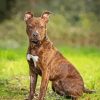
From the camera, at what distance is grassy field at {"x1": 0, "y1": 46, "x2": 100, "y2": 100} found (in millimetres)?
10430

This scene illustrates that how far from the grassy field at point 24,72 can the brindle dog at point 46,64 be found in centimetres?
35

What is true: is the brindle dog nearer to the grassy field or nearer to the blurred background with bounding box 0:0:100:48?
the grassy field

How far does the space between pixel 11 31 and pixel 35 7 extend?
106 inches

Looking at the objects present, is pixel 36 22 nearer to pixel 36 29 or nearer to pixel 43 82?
pixel 36 29

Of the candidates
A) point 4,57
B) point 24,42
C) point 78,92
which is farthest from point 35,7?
point 78,92

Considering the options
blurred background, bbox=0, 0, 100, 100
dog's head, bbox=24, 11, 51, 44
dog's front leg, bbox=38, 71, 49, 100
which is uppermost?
blurred background, bbox=0, 0, 100, 100

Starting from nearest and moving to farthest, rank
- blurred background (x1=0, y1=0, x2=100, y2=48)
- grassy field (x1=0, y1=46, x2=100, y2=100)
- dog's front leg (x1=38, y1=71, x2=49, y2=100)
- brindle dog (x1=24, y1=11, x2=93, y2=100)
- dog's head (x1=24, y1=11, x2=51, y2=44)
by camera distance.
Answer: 1. dog's head (x1=24, y1=11, x2=51, y2=44)
2. brindle dog (x1=24, y1=11, x2=93, y2=100)
3. dog's front leg (x1=38, y1=71, x2=49, y2=100)
4. grassy field (x1=0, y1=46, x2=100, y2=100)
5. blurred background (x1=0, y1=0, x2=100, y2=48)

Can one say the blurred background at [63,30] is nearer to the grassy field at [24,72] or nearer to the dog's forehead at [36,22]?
the grassy field at [24,72]

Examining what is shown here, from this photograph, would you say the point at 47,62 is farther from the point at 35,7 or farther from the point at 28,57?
the point at 35,7

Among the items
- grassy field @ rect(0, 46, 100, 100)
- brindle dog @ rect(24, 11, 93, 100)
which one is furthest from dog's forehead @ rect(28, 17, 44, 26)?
grassy field @ rect(0, 46, 100, 100)

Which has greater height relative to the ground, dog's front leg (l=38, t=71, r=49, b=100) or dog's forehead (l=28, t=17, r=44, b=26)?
dog's forehead (l=28, t=17, r=44, b=26)

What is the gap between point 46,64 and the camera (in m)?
9.47

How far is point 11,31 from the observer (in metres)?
22.6

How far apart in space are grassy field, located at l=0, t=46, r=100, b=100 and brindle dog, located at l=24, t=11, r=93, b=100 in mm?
355
